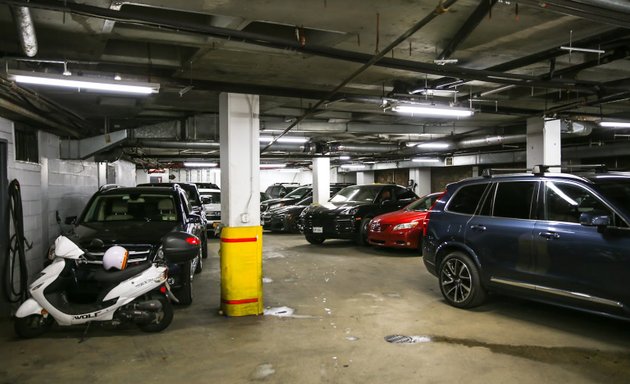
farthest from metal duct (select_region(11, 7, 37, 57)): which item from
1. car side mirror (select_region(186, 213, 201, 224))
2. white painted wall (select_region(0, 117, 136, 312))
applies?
car side mirror (select_region(186, 213, 201, 224))

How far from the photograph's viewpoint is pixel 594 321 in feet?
16.7

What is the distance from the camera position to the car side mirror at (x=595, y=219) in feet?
13.8

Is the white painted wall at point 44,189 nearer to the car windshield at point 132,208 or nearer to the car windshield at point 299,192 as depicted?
the car windshield at point 132,208

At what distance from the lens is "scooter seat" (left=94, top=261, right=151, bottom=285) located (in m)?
4.80

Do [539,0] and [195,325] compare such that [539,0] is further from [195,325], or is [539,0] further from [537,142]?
[537,142]

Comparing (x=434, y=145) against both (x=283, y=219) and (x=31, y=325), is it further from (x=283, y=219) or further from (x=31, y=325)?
(x=31, y=325)

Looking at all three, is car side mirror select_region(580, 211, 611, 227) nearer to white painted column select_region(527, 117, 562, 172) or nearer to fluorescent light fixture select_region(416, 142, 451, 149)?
white painted column select_region(527, 117, 562, 172)

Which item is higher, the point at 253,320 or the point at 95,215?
the point at 95,215

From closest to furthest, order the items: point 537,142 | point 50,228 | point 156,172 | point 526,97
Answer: point 50,228 → point 526,97 → point 537,142 → point 156,172

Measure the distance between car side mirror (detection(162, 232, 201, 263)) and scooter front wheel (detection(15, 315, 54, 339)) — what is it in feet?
4.48

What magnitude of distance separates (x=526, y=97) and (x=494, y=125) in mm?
4057

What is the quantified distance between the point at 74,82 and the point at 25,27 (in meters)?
1.05

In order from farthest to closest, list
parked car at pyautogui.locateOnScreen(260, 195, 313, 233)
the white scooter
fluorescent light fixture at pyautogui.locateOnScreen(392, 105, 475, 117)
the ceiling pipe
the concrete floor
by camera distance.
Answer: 1. parked car at pyautogui.locateOnScreen(260, 195, 313, 233)
2. fluorescent light fixture at pyautogui.locateOnScreen(392, 105, 475, 117)
3. the white scooter
4. the concrete floor
5. the ceiling pipe

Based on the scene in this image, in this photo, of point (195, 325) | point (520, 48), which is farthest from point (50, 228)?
point (520, 48)
